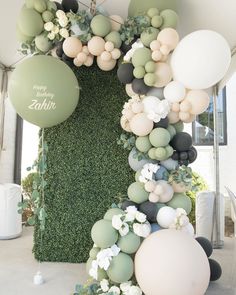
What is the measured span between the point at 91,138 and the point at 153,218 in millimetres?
1107

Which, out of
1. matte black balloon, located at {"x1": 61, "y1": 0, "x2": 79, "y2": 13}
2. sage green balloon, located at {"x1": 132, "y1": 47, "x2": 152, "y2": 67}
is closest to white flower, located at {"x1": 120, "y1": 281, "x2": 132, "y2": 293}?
sage green balloon, located at {"x1": 132, "y1": 47, "x2": 152, "y2": 67}

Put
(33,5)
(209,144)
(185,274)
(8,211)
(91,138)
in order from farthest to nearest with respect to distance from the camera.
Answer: (209,144) → (8,211) → (91,138) → (33,5) → (185,274)

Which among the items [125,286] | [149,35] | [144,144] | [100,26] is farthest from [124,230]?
[100,26]

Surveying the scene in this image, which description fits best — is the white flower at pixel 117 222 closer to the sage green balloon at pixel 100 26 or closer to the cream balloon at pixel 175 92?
the cream balloon at pixel 175 92

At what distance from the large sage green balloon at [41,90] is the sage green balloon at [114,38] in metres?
0.47

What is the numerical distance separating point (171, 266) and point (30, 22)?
82.7 inches

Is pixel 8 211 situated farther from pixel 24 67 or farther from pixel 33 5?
pixel 33 5

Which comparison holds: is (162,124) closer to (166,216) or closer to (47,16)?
(166,216)

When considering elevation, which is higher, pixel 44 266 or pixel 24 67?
pixel 24 67

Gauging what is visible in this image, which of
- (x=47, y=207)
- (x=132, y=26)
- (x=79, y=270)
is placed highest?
(x=132, y=26)

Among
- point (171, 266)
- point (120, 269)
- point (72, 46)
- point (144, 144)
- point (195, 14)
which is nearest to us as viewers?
point (171, 266)

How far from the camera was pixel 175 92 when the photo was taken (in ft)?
8.08

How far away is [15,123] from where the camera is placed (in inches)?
234

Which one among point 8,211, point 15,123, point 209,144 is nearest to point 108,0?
point 8,211
